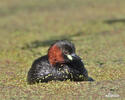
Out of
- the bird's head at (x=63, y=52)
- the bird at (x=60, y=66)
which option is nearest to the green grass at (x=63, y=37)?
the bird at (x=60, y=66)

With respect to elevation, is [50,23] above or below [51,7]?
below

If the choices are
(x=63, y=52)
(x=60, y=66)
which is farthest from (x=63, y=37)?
(x=63, y=52)

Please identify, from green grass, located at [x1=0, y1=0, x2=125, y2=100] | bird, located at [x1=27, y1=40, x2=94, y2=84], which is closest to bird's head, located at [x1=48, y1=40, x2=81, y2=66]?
bird, located at [x1=27, y1=40, x2=94, y2=84]

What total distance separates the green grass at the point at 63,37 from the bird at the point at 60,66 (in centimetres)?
16

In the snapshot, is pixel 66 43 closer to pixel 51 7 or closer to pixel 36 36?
pixel 36 36

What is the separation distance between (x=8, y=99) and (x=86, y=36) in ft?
20.6

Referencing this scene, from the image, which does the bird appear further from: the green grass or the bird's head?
the green grass

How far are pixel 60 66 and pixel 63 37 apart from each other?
5488 mm

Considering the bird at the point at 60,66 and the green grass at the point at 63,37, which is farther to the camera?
the bird at the point at 60,66

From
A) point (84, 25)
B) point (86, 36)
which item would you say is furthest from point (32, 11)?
point (86, 36)

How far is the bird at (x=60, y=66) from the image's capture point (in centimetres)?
623

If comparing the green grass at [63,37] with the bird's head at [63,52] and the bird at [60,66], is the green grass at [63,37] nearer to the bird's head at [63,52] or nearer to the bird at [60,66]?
the bird at [60,66]

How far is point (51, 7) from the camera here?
1703 cm

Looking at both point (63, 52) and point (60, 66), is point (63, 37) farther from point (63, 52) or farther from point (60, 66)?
point (63, 52)
